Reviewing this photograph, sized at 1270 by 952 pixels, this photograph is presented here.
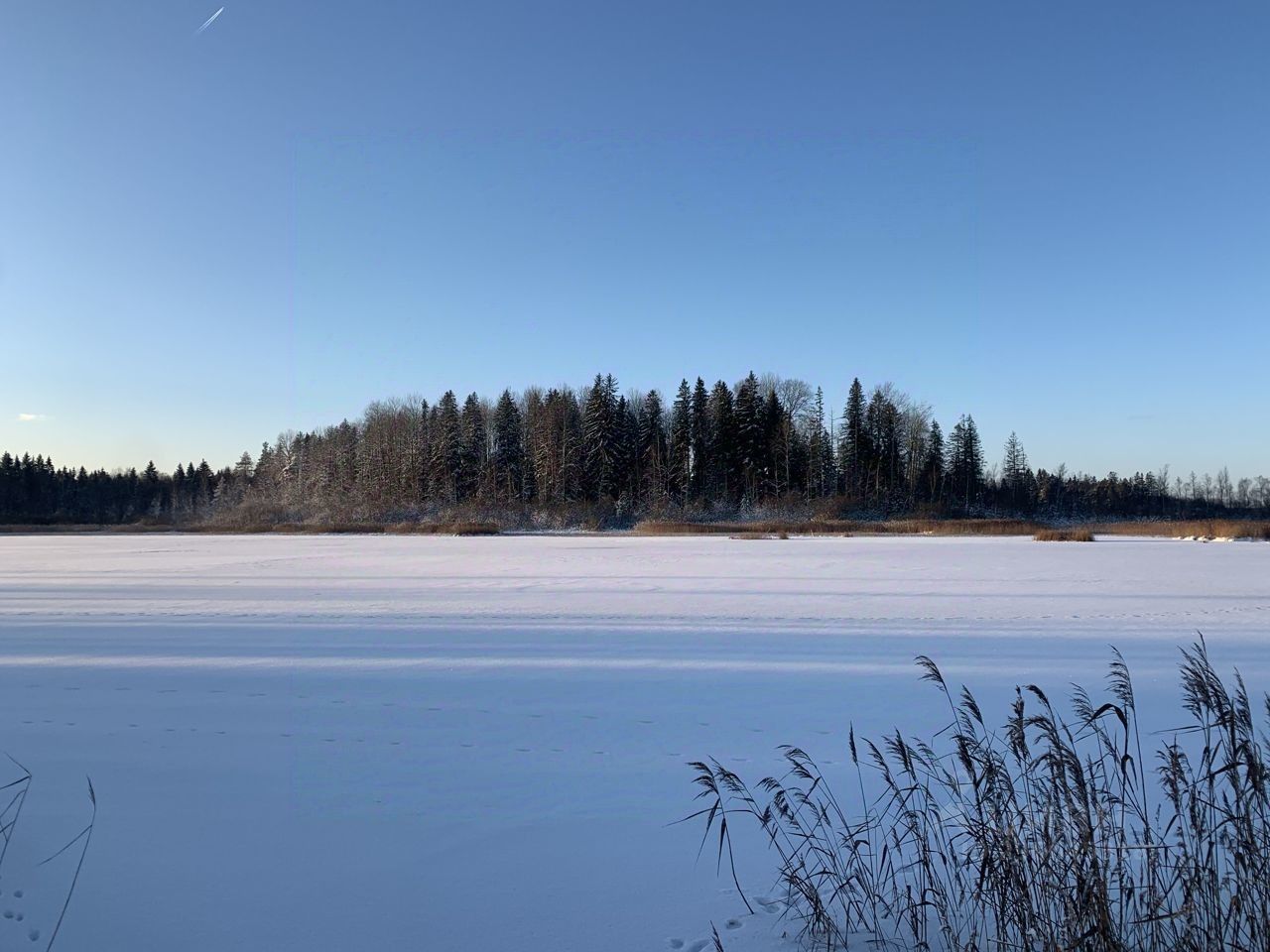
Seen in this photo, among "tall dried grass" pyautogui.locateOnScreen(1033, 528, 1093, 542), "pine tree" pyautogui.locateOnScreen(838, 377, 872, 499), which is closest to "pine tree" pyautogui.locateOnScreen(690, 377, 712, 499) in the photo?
"pine tree" pyautogui.locateOnScreen(838, 377, 872, 499)

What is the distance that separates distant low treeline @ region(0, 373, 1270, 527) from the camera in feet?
167

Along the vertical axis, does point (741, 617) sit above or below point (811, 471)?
below

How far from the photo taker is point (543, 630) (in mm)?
8820

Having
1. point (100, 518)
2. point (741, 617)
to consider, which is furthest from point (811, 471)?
point (100, 518)

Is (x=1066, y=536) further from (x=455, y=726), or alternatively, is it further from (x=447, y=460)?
(x=447, y=460)

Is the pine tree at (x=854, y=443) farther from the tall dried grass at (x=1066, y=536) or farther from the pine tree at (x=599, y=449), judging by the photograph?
the tall dried grass at (x=1066, y=536)

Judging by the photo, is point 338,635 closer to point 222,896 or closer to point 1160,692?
point 222,896

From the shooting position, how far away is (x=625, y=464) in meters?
53.9

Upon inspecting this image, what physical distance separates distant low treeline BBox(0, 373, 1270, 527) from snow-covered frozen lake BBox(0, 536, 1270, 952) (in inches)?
1382

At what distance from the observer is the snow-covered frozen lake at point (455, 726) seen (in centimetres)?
299

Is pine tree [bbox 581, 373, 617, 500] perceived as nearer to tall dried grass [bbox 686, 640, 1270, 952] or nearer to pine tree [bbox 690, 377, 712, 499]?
pine tree [bbox 690, 377, 712, 499]

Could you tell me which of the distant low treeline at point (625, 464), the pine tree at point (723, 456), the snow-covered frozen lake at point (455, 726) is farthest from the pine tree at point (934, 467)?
the snow-covered frozen lake at point (455, 726)

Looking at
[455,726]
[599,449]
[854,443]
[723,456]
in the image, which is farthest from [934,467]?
[455,726]

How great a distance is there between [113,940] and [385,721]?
8.20 feet
